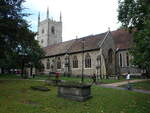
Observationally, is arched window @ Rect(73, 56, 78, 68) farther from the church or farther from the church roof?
the church roof

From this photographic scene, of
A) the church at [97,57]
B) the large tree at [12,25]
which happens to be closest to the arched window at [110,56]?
the church at [97,57]

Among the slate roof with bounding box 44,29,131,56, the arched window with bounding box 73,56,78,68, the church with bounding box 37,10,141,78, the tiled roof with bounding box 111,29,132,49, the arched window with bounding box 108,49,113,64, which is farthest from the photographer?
the arched window with bounding box 73,56,78,68

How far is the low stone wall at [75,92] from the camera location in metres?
12.1

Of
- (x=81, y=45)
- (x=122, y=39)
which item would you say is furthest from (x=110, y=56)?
(x=81, y=45)

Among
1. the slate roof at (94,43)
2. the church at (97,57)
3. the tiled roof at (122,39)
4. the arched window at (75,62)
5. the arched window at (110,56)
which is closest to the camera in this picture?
the church at (97,57)

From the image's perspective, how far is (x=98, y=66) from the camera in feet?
127

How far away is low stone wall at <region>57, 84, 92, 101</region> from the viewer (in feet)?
39.7

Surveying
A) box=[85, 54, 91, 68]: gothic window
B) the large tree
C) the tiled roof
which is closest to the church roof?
box=[85, 54, 91, 68]: gothic window

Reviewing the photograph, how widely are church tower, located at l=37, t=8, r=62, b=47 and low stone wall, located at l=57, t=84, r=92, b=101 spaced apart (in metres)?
70.8

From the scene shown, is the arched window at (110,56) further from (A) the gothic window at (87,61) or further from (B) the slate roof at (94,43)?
(A) the gothic window at (87,61)

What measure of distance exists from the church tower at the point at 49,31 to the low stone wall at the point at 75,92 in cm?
7077

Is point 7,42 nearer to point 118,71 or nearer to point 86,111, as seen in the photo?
point 86,111

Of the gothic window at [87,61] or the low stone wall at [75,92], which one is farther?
the gothic window at [87,61]

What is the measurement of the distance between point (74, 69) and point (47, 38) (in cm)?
4134
